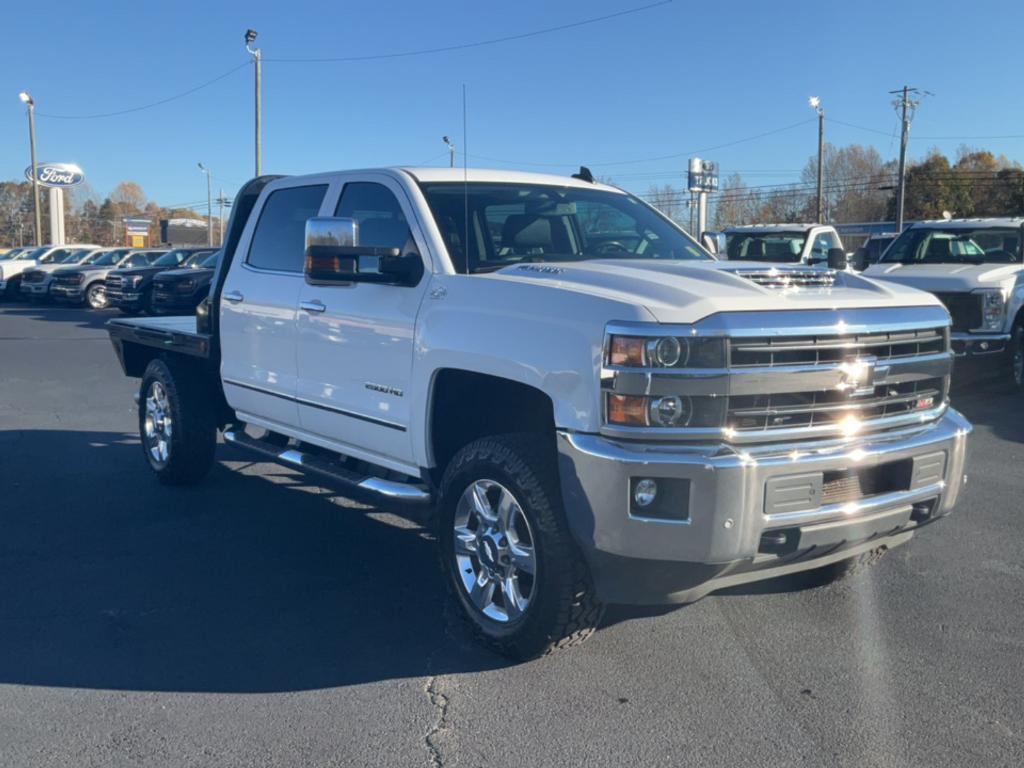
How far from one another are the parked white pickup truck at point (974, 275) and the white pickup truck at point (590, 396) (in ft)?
20.4

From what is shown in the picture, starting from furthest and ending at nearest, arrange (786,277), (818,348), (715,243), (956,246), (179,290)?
(179,290) → (956,246) → (715,243) → (786,277) → (818,348)

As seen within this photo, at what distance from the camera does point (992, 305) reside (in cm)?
1046

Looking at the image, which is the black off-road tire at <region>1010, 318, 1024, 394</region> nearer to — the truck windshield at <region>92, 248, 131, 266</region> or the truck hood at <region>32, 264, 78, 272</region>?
the truck windshield at <region>92, 248, 131, 266</region>

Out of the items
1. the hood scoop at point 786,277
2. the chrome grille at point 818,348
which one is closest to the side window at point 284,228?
the hood scoop at point 786,277

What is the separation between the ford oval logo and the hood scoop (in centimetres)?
5658

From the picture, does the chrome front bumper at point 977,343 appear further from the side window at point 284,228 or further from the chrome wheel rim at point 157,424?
the chrome wheel rim at point 157,424

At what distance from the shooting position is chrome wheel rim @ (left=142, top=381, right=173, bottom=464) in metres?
7.07

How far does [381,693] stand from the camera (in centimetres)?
387

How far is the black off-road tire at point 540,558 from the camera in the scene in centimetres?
382

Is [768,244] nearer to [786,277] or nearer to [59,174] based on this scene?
[786,277]

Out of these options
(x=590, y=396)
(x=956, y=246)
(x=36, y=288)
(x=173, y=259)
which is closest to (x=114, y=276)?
(x=173, y=259)

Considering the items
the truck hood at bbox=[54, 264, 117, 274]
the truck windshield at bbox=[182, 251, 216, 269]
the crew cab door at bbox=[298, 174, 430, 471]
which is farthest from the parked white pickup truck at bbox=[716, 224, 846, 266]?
the truck hood at bbox=[54, 264, 117, 274]

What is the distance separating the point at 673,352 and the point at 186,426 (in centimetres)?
426

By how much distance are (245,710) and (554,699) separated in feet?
3.76
